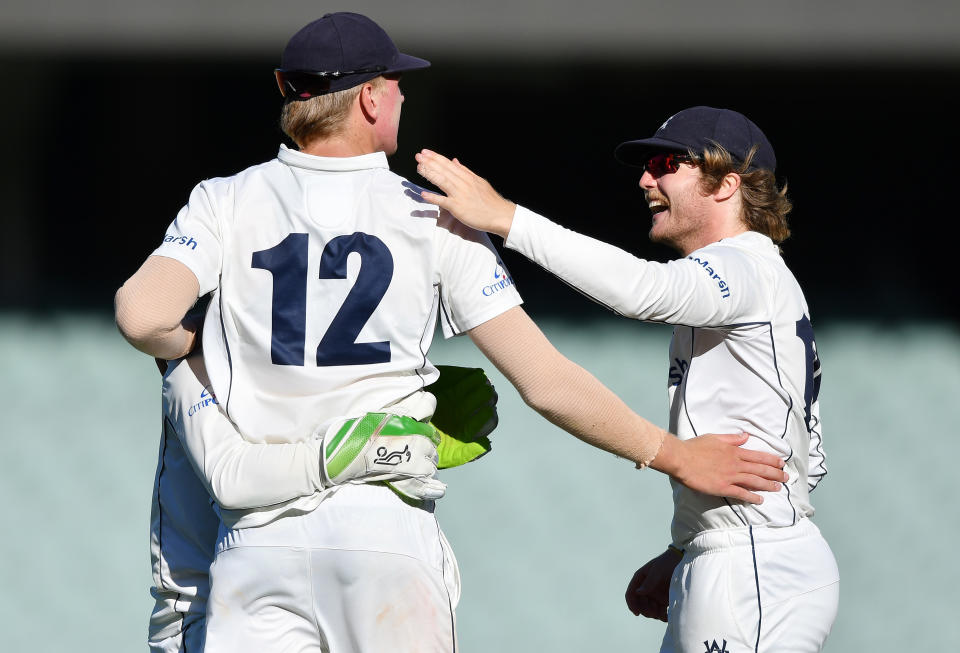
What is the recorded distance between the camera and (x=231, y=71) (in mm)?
4238

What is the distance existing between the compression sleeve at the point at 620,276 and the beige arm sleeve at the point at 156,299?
67 cm

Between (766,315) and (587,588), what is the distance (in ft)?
7.02

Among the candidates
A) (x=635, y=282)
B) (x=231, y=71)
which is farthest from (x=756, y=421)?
(x=231, y=71)

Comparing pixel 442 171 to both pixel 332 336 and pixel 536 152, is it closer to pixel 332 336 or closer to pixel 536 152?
pixel 332 336

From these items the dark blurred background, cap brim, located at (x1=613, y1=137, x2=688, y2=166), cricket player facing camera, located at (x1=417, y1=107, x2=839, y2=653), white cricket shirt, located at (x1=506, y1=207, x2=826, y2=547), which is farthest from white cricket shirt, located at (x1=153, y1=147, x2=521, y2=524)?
the dark blurred background

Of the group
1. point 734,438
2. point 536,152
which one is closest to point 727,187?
point 734,438

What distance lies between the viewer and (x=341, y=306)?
6.64ft

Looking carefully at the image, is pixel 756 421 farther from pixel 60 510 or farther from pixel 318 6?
pixel 60 510

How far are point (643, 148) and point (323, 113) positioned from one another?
2.99ft

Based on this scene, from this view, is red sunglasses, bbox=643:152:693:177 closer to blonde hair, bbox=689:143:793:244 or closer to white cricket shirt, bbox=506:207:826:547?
blonde hair, bbox=689:143:793:244

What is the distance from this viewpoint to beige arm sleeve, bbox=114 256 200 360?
205cm

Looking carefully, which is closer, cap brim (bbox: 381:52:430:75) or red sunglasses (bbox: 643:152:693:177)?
cap brim (bbox: 381:52:430:75)

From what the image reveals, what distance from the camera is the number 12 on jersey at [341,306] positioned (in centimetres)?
203

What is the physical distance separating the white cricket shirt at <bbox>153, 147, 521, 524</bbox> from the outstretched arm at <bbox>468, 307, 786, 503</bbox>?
0.24 feet
